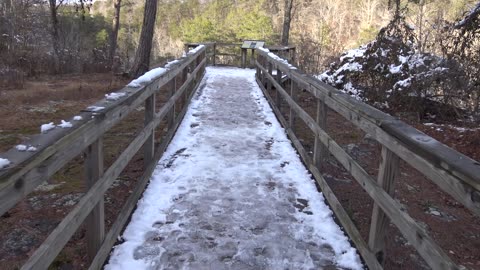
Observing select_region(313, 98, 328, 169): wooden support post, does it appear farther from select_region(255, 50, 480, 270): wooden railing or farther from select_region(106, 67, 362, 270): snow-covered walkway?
select_region(106, 67, 362, 270): snow-covered walkway

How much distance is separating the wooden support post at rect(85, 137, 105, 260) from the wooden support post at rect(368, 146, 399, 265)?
6.38 feet

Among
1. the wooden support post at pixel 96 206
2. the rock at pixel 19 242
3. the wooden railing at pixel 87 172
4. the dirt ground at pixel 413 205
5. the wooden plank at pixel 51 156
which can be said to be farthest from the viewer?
the dirt ground at pixel 413 205

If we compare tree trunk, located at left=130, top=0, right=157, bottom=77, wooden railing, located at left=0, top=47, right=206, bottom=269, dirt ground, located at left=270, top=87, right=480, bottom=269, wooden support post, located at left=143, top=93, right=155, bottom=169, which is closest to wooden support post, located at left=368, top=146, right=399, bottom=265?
dirt ground, located at left=270, top=87, right=480, bottom=269

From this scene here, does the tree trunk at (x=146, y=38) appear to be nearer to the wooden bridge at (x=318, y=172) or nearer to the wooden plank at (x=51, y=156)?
the wooden bridge at (x=318, y=172)

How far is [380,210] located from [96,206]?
1.97m

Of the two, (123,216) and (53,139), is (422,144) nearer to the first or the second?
(53,139)

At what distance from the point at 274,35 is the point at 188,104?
3619 cm

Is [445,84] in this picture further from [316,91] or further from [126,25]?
[126,25]

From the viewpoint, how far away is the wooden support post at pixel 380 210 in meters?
2.94

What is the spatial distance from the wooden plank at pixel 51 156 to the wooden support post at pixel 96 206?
0.10 m

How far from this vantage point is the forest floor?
12.3ft

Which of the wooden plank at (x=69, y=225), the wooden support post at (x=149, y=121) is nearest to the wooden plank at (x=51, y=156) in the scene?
the wooden plank at (x=69, y=225)

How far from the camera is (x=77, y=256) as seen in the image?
3400 millimetres

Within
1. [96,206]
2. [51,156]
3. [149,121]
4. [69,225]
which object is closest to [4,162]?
[51,156]
